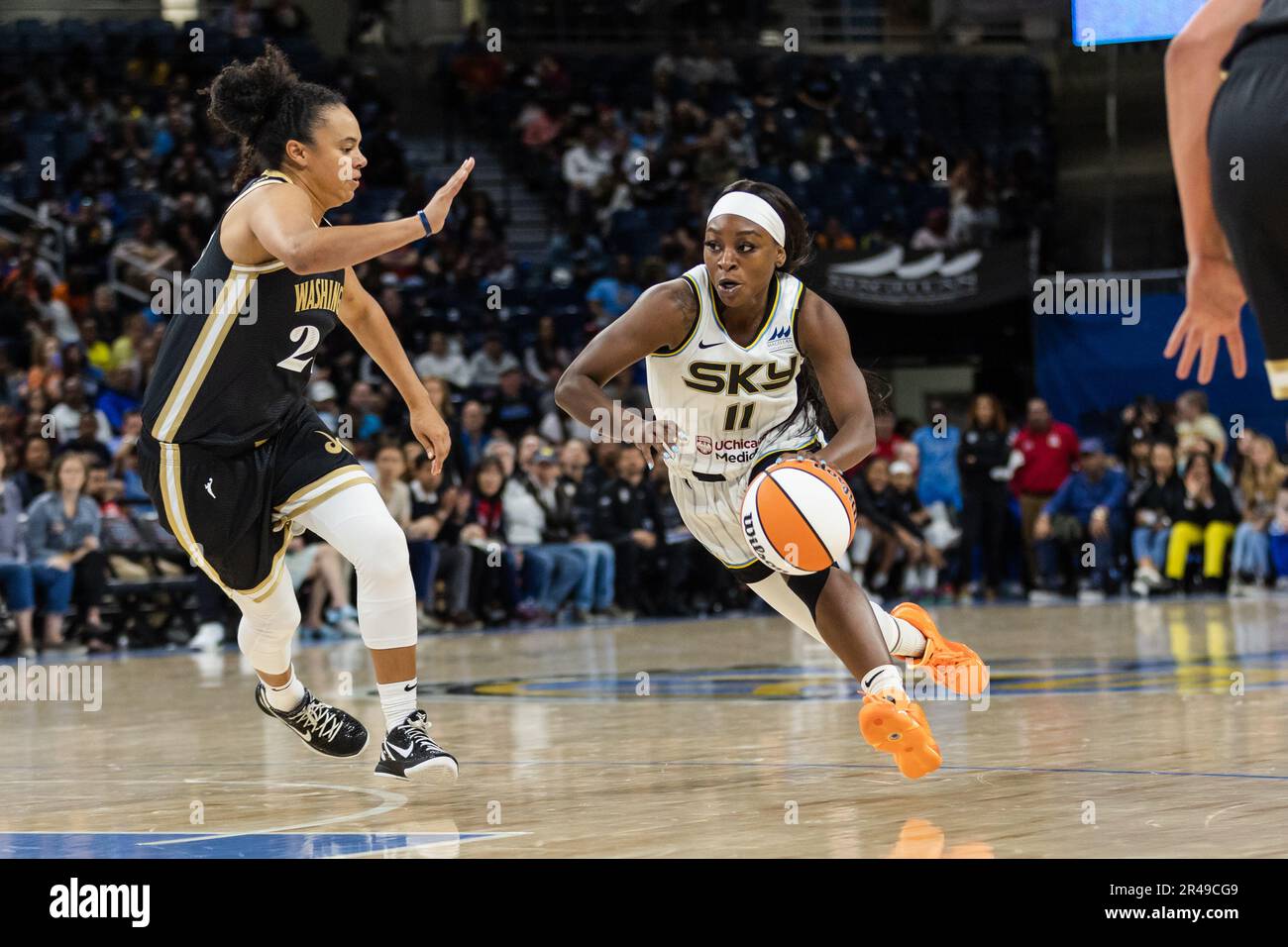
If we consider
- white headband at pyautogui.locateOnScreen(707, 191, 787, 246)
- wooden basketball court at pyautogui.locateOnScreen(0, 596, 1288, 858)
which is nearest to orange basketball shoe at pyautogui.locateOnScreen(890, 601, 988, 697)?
wooden basketball court at pyautogui.locateOnScreen(0, 596, 1288, 858)

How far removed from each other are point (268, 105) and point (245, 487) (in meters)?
1.12

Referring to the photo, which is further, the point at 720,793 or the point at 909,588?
the point at 909,588

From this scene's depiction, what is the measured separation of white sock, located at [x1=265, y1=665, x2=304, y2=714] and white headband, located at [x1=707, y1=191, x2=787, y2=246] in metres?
1.91

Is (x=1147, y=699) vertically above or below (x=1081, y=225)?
below

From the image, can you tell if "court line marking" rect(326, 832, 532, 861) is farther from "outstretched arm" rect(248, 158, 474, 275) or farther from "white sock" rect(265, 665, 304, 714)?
"outstretched arm" rect(248, 158, 474, 275)

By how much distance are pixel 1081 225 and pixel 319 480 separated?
14106 millimetres

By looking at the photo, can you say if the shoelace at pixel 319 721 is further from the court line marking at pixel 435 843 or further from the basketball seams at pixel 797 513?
the basketball seams at pixel 797 513

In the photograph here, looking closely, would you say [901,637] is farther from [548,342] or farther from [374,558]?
[548,342]

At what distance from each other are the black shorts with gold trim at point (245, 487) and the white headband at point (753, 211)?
131cm

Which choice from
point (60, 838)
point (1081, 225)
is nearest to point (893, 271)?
point (1081, 225)

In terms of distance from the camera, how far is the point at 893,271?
16.3 meters

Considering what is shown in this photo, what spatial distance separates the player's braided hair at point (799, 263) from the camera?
5.29m

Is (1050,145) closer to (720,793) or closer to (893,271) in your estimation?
(893,271)

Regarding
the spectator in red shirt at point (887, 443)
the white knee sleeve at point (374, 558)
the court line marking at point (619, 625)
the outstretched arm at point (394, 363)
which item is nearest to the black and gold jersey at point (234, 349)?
the outstretched arm at point (394, 363)
